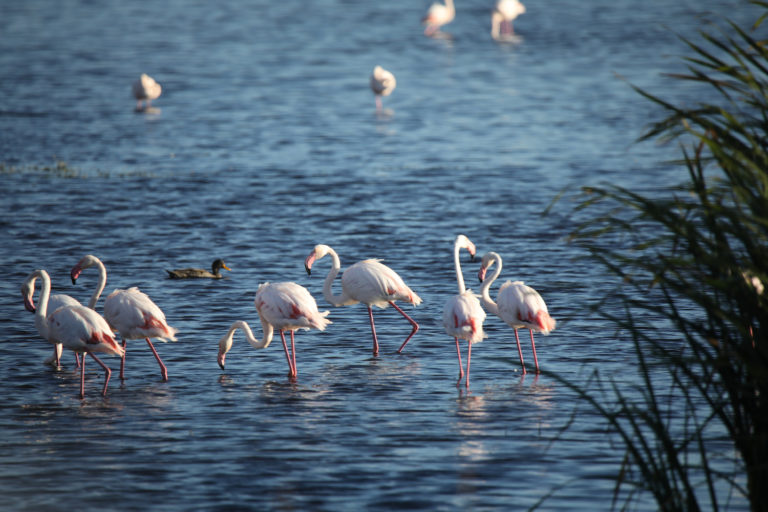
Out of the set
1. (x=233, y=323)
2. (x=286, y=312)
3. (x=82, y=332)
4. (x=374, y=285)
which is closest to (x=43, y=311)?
(x=82, y=332)

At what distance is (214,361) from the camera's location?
8.85 metres

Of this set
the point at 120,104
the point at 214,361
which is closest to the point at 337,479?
the point at 214,361

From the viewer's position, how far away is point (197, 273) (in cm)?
1130

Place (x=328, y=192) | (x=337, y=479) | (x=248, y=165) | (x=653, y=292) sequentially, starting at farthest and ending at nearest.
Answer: (x=248, y=165) < (x=328, y=192) < (x=653, y=292) < (x=337, y=479)

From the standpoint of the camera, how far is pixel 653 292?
10430 mm

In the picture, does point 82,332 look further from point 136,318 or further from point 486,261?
point 486,261

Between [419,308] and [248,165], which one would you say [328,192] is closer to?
[248,165]

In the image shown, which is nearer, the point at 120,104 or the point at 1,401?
the point at 1,401

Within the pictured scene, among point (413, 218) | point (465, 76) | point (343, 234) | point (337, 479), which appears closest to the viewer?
point (337, 479)

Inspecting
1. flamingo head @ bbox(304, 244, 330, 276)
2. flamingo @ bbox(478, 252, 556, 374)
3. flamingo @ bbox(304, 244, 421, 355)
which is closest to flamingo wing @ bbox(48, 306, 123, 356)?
flamingo @ bbox(304, 244, 421, 355)

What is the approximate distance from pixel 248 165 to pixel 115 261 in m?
6.33

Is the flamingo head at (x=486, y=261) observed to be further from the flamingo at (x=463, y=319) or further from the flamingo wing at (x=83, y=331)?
the flamingo wing at (x=83, y=331)

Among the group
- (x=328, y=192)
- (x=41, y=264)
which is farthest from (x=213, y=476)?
(x=328, y=192)

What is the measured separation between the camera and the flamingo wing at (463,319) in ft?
26.6
